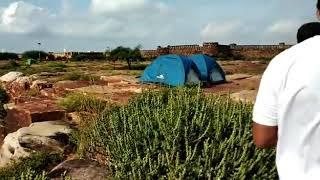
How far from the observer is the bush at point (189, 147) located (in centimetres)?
469

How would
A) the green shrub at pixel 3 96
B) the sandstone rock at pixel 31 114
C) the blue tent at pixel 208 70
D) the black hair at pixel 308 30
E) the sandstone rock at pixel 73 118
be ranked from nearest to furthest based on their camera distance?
the black hair at pixel 308 30, the sandstone rock at pixel 73 118, the sandstone rock at pixel 31 114, the blue tent at pixel 208 70, the green shrub at pixel 3 96

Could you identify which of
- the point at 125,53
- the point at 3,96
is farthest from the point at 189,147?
the point at 125,53

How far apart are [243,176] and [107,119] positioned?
3.07 m

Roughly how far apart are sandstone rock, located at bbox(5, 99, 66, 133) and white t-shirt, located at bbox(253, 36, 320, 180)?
9.62 metres

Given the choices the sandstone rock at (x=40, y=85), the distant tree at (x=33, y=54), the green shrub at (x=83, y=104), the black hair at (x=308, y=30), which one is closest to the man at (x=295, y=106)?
the black hair at (x=308, y=30)

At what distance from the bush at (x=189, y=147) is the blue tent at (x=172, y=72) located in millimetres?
9927

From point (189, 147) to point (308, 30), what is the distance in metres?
2.72

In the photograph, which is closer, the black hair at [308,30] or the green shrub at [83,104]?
the black hair at [308,30]

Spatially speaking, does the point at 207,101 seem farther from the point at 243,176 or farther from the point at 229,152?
the point at 243,176

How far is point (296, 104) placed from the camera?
2.04 meters

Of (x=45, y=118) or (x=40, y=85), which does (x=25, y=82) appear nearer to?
(x=40, y=85)

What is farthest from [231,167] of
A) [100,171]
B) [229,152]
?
[100,171]

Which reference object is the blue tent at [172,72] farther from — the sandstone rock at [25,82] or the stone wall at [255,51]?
the stone wall at [255,51]

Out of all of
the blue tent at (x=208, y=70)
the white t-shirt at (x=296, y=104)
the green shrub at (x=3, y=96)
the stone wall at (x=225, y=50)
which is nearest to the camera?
the white t-shirt at (x=296, y=104)
